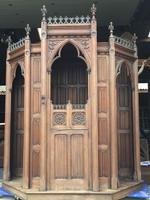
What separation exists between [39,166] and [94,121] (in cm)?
157

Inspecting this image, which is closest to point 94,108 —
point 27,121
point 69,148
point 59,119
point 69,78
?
point 59,119

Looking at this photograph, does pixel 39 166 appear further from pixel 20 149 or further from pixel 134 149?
pixel 134 149

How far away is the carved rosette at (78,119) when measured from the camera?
714 centimetres

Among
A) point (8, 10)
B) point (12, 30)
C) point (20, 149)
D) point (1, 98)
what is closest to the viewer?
point (20, 149)

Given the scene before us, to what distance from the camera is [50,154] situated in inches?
278

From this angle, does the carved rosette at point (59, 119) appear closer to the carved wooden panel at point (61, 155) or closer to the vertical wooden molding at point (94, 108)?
the carved wooden panel at point (61, 155)

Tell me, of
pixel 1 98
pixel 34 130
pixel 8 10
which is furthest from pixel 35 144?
pixel 1 98

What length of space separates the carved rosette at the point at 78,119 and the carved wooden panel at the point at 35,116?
798 millimetres

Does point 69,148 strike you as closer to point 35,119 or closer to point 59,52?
point 35,119

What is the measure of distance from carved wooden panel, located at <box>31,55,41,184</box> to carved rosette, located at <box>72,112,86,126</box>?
0.80 metres

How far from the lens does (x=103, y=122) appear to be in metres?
7.25

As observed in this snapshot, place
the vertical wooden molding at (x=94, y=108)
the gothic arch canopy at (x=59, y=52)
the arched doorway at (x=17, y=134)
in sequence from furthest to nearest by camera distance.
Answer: the arched doorway at (x=17, y=134) → the gothic arch canopy at (x=59, y=52) → the vertical wooden molding at (x=94, y=108)

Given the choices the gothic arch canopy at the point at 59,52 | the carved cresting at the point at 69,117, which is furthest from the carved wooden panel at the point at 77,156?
the gothic arch canopy at the point at 59,52

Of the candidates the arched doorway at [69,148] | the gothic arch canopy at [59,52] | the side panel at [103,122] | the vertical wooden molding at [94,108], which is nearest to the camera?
the vertical wooden molding at [94,108]
